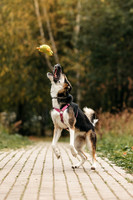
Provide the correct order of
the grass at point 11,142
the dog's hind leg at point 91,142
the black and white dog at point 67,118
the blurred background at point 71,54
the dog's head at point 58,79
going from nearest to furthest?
the dog's head at point 58,79
the black and white dog at point 67,118
the dog's hind leg at point 91,142
the grass at point 11,142
the blurred background at point 71,54

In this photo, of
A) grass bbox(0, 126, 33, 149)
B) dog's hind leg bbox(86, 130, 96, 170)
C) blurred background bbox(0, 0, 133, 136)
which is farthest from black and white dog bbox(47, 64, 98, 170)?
blurred background bbox(0, 0, 133, 136)

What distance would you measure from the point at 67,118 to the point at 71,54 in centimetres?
2229

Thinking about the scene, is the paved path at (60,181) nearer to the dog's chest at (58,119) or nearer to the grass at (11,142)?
the dog's chest at (58,119)

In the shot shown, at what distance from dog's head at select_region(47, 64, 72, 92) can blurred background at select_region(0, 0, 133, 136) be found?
55.8 feet

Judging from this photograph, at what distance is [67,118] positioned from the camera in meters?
8.38

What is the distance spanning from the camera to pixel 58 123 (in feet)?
27.9

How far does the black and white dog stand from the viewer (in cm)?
838

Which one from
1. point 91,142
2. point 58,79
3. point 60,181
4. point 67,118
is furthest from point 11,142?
point 60,181

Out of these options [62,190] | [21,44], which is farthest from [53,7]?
[62,190]

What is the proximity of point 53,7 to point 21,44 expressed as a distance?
16.2 feet

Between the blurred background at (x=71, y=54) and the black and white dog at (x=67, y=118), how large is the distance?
16.7 meters

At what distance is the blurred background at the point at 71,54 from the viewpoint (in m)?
27.5

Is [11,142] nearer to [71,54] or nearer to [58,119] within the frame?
[58,119]

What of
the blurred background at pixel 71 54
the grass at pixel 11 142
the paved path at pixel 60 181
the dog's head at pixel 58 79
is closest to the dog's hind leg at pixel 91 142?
the paved path at pixel 60 181
